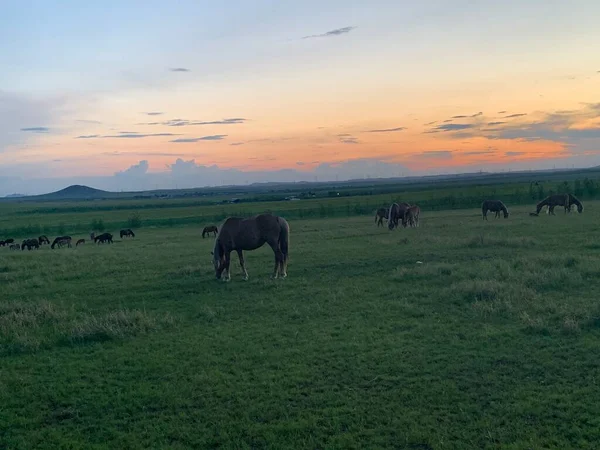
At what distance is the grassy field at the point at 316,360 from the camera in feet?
20.6

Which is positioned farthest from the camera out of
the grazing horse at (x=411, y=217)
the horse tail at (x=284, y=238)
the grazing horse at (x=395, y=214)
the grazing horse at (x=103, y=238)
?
the grazing horse at (x=103, y=238)

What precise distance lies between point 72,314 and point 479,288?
31.6ft

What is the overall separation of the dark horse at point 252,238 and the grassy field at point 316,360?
737 mm

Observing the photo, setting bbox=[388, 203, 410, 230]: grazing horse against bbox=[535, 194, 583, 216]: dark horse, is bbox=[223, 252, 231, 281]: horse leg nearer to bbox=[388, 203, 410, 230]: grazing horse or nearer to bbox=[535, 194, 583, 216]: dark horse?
bbox=[388, 203, 410, 230]: grazing horse

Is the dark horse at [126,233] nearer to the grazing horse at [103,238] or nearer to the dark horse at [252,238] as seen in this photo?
the grazing horse at [103,238]

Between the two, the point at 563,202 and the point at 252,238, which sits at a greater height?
the point at 563,202

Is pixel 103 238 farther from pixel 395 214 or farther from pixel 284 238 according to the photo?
pixel 284 238

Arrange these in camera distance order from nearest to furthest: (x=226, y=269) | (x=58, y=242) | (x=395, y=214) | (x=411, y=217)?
(x=226, y=269) → (x=395, y=214) → (x=411, y=217) → (x=58, y=242)

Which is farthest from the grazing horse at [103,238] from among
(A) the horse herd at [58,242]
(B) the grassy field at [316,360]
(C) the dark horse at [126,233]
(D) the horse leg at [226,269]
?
(D) the horse leg at [226,269]

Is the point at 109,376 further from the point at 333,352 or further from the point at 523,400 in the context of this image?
the point at 523,400

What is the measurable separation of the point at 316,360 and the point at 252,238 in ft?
26.0

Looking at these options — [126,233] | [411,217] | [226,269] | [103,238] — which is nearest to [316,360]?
[226,269]

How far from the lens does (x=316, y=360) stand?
8.49 meters

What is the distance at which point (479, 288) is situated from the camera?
12.2 metres
